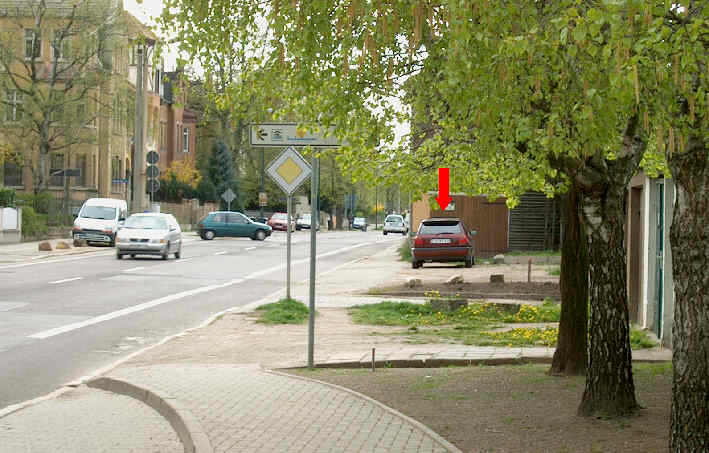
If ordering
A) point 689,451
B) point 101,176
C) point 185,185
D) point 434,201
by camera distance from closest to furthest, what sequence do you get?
1. point 689,451
2. point 434,201
3. point 101,176
4. point 185,185

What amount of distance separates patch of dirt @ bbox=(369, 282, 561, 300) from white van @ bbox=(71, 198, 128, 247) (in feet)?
67.6

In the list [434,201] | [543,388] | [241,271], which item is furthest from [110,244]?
[543,388]

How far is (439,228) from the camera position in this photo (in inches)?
1395

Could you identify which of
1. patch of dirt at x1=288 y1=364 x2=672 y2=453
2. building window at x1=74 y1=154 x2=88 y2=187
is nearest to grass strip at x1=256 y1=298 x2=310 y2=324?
patch of dirt at x1=288 y1=364 x2=672 y2=453

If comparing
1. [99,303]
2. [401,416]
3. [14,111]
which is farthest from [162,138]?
[401,416]

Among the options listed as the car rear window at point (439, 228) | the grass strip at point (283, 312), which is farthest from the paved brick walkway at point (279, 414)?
the car rear window at point (439, 228)

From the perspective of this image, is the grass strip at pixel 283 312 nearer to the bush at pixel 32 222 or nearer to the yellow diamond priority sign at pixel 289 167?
the yellow diamond priority sign at pixel 289 167

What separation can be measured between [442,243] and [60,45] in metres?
23.6

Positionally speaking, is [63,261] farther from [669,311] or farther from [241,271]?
[669,311]

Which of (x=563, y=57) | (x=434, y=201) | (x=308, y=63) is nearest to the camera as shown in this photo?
(x=563, y=57)

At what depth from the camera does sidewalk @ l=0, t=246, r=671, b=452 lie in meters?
7.95

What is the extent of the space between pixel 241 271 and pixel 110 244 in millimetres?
14487

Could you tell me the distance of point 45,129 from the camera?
50.5m

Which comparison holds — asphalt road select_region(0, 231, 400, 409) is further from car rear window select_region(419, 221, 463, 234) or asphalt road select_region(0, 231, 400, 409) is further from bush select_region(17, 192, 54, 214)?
bush select_region(17, 192, 54, 214)
